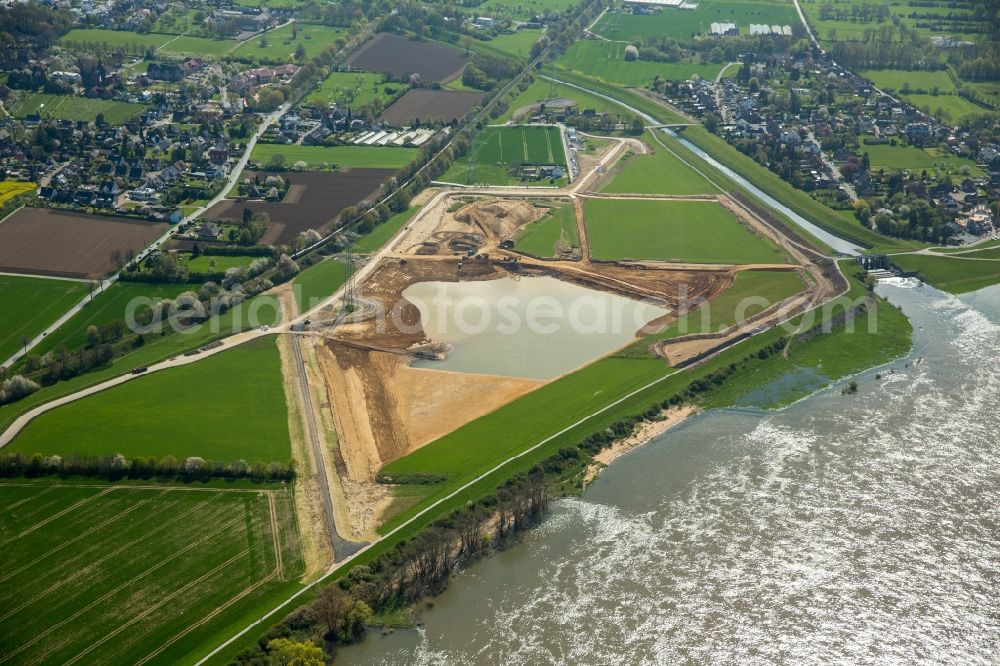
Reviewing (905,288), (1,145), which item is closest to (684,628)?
(905,288)

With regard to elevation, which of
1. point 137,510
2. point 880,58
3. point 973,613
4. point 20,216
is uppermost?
point 880,58

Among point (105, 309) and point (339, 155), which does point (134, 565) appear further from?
point (339, 155)

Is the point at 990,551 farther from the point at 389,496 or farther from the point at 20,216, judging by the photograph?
the point at 20,216

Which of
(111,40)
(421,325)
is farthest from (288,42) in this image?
(421,325)

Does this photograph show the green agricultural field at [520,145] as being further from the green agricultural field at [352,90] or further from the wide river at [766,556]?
the wide river at [766,556]

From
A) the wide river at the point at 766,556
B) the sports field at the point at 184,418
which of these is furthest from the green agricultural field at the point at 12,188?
the wide river at the point at 766,556

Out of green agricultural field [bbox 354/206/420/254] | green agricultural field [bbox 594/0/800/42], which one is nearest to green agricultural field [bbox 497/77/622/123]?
green agricultural field [bbox 594/0/800/42]
